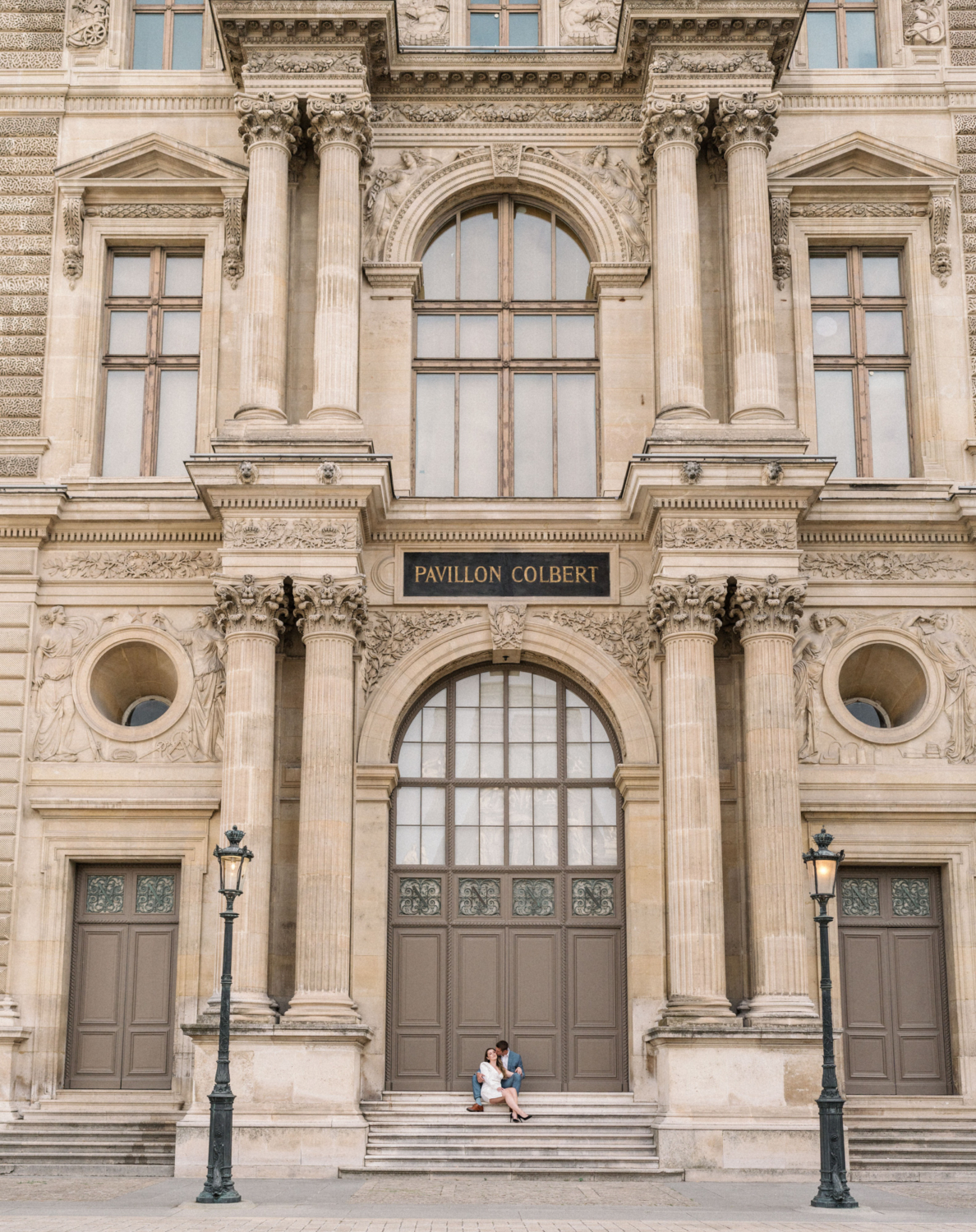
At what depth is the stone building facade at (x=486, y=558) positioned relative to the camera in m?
23.1

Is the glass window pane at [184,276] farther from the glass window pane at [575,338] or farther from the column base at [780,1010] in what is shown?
the column base at [780,1010]

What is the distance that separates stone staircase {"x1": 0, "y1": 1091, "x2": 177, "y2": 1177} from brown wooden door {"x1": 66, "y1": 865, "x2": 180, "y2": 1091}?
16.1 inches

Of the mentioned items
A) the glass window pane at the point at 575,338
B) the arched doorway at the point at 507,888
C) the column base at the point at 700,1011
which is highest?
the glass window pane at the point at 575,338

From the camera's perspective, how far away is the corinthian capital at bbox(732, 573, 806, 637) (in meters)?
23.4

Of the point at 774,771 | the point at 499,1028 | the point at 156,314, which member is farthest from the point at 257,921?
the point at 156,314

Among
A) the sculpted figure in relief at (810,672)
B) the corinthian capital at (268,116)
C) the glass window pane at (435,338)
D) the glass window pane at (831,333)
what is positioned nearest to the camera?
the sculpted figure in relief at (810,672)

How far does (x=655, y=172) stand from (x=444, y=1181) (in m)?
15.8

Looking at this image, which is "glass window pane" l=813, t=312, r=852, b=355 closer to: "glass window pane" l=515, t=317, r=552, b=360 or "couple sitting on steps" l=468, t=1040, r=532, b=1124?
"glass window pane" l=515, t=317, r=552, b=360

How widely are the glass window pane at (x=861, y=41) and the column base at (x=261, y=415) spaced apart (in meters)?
11.8

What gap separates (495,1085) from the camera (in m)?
22.8

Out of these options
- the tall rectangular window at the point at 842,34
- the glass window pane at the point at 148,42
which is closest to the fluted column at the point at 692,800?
the tall rectangular window at the point at 842,34

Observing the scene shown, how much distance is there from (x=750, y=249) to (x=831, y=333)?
2410 mm

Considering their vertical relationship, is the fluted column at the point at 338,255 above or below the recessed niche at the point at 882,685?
above

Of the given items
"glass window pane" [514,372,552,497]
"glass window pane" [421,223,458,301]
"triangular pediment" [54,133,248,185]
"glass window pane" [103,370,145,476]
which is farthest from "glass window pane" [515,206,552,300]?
"glass window pane" [103,370,145,476]
